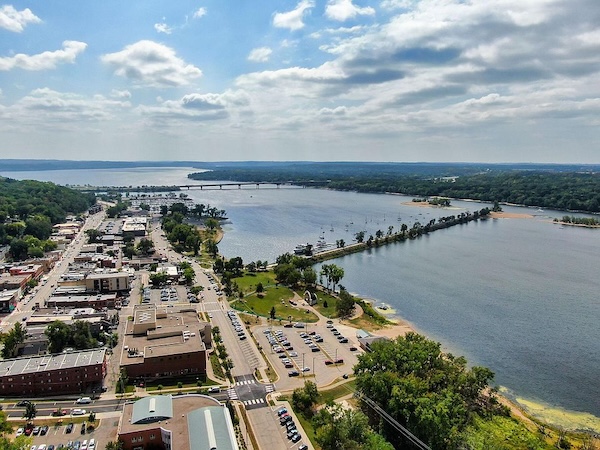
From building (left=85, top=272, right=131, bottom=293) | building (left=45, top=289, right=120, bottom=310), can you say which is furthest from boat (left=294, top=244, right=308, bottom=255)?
building (left=45, top=289, right=120, bottom=310)

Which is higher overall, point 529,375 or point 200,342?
point 200,342

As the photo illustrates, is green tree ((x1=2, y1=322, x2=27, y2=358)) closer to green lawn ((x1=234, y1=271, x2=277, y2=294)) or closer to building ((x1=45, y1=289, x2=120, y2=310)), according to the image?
building ((x1=45, y1=289, x2=120, y2=310))

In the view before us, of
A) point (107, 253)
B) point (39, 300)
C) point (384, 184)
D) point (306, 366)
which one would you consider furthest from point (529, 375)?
point (384, 184)

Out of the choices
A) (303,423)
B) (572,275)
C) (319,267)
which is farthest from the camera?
(319,267)

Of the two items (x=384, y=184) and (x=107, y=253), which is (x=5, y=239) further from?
(x=384, y=184)

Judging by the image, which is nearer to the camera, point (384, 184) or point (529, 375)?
point (529, 375)

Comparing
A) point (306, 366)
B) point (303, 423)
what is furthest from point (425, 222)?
point (303, 423)

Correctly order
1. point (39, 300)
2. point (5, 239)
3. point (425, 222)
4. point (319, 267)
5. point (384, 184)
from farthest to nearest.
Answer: point (384, 184)
point (425, 222)
point (5, 239)
point (319, 267)
point (39, 300)
